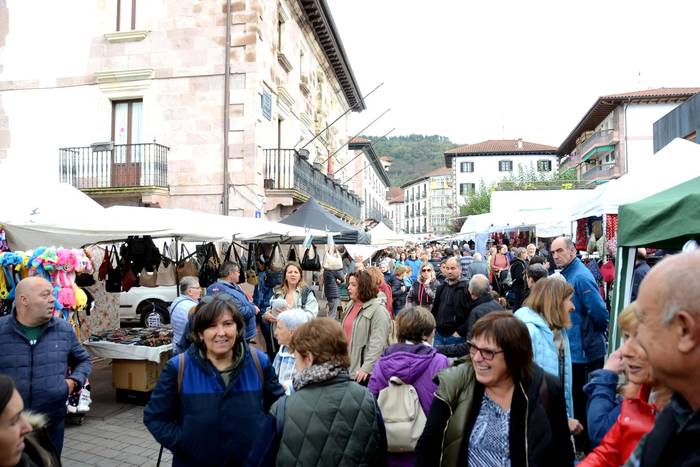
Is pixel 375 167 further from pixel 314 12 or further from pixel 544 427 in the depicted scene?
pixel 544 427

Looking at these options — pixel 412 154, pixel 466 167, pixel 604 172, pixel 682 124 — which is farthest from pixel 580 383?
pixel 412 154

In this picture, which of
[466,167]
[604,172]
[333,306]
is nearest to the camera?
[333,306]

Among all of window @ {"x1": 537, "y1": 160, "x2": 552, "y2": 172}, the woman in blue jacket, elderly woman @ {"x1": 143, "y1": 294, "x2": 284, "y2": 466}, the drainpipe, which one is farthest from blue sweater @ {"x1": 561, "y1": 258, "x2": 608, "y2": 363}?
window @ {"x1": 537, "y1": 160, "x2": 552, "y2": 172}

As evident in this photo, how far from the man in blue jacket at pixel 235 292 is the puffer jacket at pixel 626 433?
4491 millimetres

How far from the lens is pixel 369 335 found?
4730 millimetres

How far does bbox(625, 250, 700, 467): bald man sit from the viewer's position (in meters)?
1.22

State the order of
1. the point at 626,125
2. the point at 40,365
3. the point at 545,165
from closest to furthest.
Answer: the point at 40,365 → the point at 626,125 → the point at 545,165

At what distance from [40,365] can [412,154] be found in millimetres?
129719

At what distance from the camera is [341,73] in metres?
27.5

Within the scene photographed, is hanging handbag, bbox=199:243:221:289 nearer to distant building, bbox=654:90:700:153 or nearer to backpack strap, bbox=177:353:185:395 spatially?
backpack strap, bbox=177:353:185:395

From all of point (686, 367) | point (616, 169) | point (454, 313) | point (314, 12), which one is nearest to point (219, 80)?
point (314, 12)

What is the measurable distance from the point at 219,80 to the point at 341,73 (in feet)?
47.3

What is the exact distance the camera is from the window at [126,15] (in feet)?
47.5

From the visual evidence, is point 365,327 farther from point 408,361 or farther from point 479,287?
point 479,287
